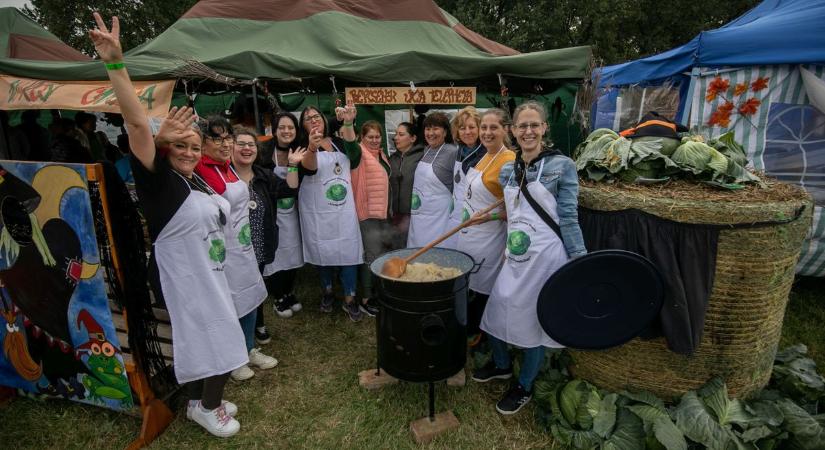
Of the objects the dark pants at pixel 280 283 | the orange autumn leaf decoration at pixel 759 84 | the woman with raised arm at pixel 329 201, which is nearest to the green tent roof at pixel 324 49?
the woman with raised arm at pixel 329 201

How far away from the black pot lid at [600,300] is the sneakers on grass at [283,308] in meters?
2.72

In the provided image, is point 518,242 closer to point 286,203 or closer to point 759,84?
point 286,203

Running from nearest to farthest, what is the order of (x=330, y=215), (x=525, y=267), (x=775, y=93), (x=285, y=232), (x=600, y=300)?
(x=600, y=300), (x=525, y=267), (x=330, y=215), (x=285, y=232), (x=775, y=93)

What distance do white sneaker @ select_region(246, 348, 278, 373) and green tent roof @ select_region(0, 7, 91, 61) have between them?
806 centimetres

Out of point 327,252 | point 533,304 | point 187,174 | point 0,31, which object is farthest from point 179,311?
point 0,31

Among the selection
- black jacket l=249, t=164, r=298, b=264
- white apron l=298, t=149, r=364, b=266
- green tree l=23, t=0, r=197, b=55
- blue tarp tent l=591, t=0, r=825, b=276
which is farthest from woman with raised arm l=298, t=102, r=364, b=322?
green tree l=23, t=0, r=197, b=55

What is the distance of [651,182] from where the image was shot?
8.70 ft

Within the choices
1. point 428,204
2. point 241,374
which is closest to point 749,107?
point 428,204

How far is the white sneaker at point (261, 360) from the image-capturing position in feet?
11.0

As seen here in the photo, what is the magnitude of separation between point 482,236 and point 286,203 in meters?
1.86

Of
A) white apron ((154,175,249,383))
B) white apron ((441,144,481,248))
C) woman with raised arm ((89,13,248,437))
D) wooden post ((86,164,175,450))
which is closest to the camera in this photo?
woman with raised arm ((89,13,248,437))

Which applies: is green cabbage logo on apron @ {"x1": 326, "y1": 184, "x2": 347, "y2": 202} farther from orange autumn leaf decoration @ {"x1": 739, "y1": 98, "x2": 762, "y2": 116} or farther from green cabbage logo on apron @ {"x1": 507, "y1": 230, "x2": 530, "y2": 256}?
orange autumn leaf decoration @ {"x1": 739, "y1": 98, "x2": 762, "y2": 116}

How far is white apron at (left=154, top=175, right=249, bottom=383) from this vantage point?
2209mm

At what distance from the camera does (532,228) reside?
8.21ft
